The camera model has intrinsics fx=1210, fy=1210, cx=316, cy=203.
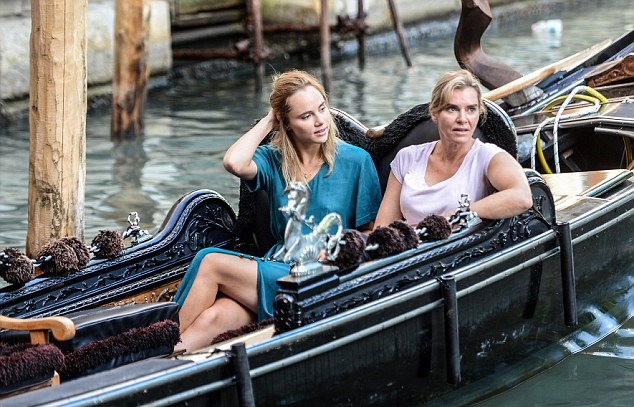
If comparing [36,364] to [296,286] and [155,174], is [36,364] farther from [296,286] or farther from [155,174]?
[155,174]

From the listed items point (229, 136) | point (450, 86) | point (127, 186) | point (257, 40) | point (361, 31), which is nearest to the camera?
point (450, 86)

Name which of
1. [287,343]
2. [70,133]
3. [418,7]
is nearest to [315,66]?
[418,7]

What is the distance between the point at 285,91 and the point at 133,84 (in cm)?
446

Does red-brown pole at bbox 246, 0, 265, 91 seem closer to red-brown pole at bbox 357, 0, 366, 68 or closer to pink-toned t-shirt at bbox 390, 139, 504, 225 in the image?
red-brown pole at bbox 357, 0, 366, 68

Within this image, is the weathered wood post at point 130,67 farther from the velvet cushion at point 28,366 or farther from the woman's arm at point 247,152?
the velvet cushion at point 28,366

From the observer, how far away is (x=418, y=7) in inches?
533

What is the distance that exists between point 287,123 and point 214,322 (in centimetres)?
60

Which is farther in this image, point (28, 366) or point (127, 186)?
point (127, 186)

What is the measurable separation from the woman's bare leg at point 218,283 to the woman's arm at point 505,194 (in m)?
0.65

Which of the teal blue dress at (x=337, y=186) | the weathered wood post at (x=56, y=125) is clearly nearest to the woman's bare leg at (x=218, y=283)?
the teal blue dress at (x=337, y=186)

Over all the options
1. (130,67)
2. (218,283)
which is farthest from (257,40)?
(218,283)

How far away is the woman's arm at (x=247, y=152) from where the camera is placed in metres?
3.37

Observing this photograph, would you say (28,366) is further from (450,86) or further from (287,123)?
(450,86)

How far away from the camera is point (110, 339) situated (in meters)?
2.91
